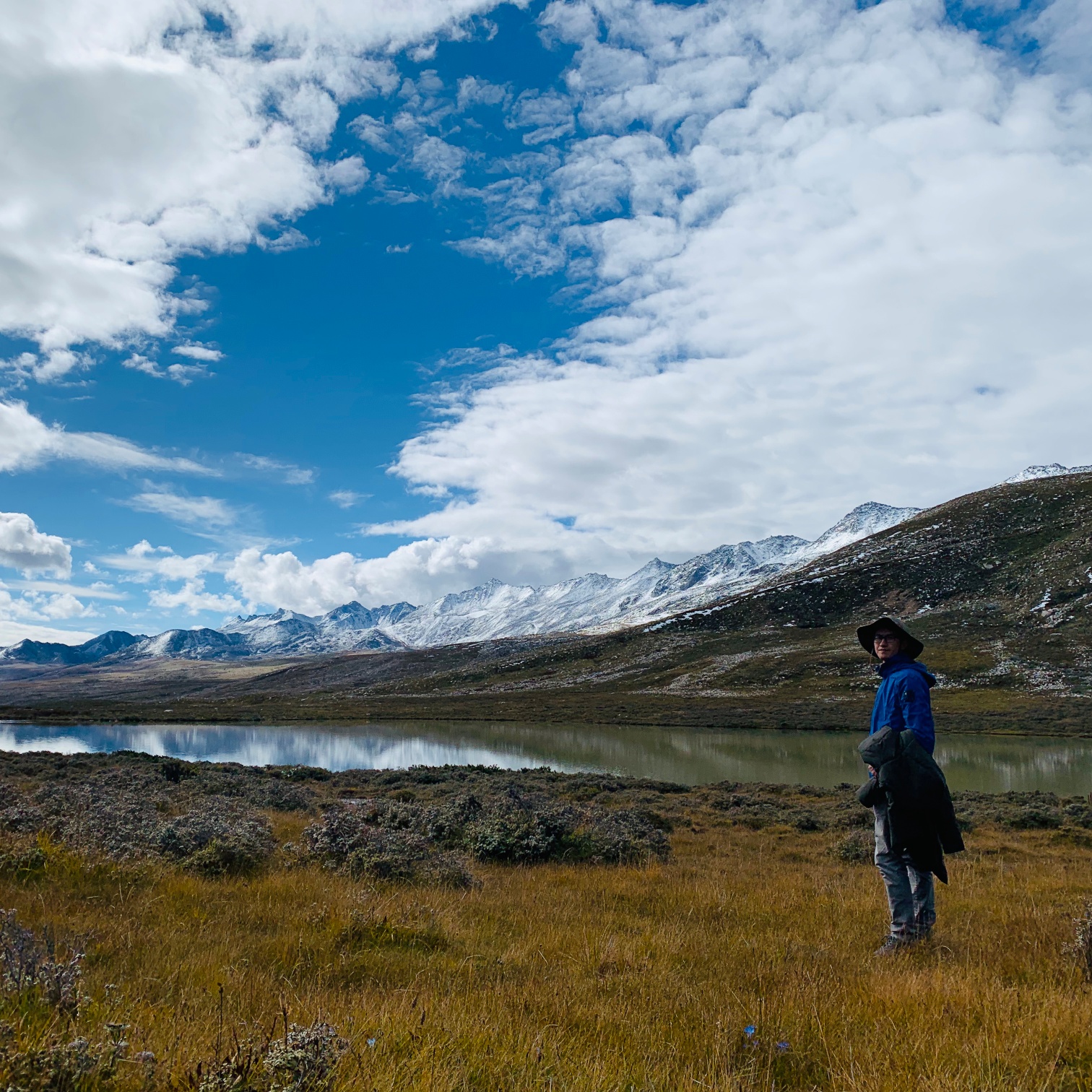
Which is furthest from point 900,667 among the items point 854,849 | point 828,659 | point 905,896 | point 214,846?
point 828,659

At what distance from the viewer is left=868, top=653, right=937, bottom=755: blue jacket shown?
5.86m

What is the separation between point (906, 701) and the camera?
5934 millimetres

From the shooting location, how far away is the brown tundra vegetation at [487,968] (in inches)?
110

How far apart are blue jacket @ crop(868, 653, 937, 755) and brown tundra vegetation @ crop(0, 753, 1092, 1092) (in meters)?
1.82

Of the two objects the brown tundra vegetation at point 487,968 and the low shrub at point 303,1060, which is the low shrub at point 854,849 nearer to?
the brown tundra vegetation at point 487,968

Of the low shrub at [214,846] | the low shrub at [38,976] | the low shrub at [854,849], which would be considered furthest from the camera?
the low shrub at [854,849]

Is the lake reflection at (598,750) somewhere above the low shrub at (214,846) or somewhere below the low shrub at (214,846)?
below

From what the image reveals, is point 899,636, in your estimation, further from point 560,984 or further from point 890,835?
point 560,984

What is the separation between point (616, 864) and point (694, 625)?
148764mm

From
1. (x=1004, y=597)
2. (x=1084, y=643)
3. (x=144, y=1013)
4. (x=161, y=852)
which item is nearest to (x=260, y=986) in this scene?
(x=144, y=1013)

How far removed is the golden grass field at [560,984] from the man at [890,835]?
1.11 feet

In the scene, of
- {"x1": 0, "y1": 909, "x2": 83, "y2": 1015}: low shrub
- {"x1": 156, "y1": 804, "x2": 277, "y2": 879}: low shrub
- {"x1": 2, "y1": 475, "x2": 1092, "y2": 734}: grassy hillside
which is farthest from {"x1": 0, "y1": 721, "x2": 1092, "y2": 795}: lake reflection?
{"x1": 0, "y1": 909, "x2": 83, "y2": 1015}: low shrub

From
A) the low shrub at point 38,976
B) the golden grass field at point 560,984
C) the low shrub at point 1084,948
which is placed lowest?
the low shrub at point 1084,948

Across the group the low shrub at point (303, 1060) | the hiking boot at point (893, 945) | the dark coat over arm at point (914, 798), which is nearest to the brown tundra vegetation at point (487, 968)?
the low shrub at point (303, 1060)
